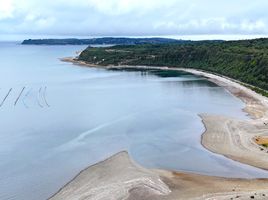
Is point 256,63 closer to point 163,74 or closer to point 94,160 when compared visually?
point 163,74

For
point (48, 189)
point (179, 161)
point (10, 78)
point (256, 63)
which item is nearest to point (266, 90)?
Answer: point (256, 63)

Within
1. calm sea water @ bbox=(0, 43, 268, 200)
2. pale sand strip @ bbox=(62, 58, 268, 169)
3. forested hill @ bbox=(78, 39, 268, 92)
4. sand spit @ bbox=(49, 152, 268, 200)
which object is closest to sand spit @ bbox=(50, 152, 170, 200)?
sand spit @ bbox=(49, 152, 268, 200)

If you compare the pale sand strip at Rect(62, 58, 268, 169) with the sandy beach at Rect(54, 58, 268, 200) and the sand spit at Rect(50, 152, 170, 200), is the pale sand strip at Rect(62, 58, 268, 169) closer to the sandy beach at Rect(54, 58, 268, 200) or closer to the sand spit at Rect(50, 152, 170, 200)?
the sandy beach at Rect(54, 58, 268, 200)

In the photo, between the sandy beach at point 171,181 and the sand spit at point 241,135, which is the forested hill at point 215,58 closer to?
the sand spit at point 241,135

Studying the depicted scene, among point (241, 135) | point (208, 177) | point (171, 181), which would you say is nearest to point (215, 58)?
point (241, 135)

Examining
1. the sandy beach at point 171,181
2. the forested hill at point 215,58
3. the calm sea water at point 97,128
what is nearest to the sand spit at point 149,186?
the sandy beach at point 171,181
